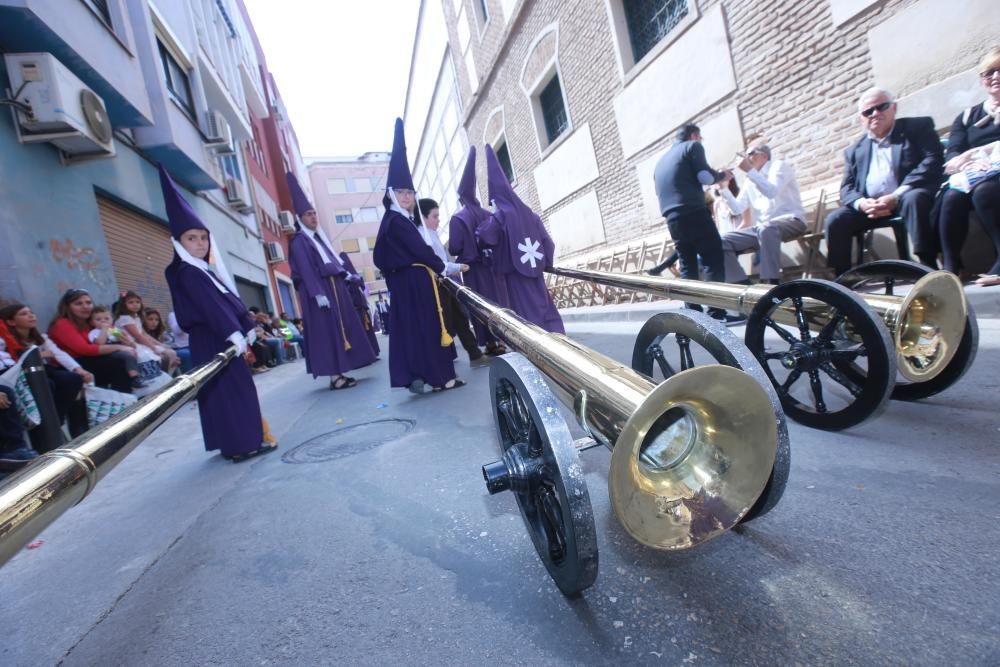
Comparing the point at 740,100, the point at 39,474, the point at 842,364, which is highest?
the point at 740,100

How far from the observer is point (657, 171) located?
5.07 m

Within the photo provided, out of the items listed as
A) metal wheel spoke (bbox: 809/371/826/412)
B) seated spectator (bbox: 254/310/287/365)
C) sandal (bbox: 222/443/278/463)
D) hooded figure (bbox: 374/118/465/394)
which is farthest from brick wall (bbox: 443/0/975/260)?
seated spectator (bbox: 254/310/287/365)

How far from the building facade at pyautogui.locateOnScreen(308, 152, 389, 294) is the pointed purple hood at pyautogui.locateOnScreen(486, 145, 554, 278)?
41.8 m

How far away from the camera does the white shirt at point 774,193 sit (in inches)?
207

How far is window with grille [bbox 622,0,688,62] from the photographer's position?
27.5 ft

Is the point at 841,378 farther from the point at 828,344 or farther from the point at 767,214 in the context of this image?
the point at 767,214

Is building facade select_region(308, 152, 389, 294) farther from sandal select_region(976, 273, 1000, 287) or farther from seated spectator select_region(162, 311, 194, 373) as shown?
sandal select_region(976, 273, 1000, 287)

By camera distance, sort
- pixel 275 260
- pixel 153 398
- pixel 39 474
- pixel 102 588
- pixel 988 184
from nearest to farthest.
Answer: pixel 39 474 < pixel 153 398 < pixel 102 588 < pixel 988 184 < pixel 275 260

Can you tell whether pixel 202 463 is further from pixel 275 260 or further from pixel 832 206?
pixel 275 260

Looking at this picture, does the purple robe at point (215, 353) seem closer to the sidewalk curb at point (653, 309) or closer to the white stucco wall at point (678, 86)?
the sidewalk curb at point (653, 309)

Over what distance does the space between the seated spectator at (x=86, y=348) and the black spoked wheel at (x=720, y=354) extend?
521cm

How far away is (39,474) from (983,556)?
211 centimetres

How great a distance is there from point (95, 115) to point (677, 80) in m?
8.73

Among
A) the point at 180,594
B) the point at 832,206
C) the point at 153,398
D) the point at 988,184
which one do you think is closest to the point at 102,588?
the point at 180,594
